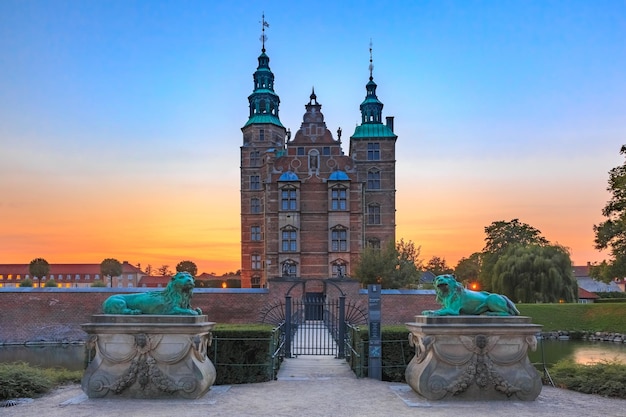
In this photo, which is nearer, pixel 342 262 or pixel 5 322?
pixel 5 322

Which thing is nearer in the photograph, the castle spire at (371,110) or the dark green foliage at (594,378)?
the dark green foliage at (594,378)

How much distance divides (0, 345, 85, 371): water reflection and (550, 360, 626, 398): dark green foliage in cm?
1426

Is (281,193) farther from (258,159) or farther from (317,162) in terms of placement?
(258,159)

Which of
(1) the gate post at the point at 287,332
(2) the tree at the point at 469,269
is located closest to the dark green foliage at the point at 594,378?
(1) the gate post at the point at 287,332

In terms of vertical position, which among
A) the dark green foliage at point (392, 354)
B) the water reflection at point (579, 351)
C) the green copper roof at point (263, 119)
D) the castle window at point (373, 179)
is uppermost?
the green copper roof at point (263, 119)

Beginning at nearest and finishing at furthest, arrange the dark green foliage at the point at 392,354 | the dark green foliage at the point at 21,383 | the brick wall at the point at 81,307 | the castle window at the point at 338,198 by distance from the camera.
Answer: the dark green foliage at the point at 21,383
the dark green foliage at the point at 392,354
the brick wall at the point at 81,307
the castle window at the point at 338,198

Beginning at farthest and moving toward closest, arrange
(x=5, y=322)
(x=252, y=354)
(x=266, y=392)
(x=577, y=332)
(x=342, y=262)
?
1. (x=342, y=262)
2. (x=577, y=332)
3. (x=5, y=322)
4. (x=252, y=354)
5. (x=266, y=392)

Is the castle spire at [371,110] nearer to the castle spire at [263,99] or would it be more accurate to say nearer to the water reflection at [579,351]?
the castle spire at [263,99]

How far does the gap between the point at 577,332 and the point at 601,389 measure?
26.2 meters

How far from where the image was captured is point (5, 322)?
29609mm

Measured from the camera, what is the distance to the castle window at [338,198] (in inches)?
1566

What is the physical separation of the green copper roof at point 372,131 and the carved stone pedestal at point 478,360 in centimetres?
3431

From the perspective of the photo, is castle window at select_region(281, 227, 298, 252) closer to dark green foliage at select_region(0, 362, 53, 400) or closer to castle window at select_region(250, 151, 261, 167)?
A: castle window at select_region(250, 151, 261, 167)

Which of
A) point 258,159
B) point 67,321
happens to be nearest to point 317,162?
point 258,159
